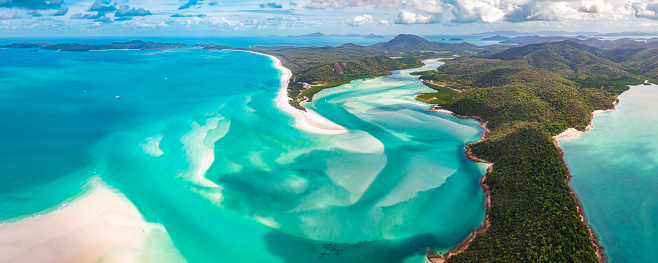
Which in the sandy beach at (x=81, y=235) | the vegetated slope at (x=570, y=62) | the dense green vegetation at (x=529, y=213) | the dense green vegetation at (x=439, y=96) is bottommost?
the sandy beach at (x=81, y=235)

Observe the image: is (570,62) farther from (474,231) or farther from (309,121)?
(474,231)

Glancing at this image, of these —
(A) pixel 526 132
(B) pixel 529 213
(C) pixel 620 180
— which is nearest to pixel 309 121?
(A) pixel 526 132

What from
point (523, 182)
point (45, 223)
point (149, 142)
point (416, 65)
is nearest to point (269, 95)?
point (149, 142)

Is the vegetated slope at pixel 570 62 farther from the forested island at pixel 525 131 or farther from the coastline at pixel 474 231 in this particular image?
the coastline at pixel 474 231

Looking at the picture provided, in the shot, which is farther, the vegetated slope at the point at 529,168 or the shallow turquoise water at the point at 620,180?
the shallow turquoise water at the point at 620,180

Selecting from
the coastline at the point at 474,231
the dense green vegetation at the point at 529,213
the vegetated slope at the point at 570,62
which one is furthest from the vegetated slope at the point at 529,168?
the vegetated slope at the point at 570,62

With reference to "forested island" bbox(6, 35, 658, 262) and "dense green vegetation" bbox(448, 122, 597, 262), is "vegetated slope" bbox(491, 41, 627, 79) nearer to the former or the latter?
"forested island" bbox(6, 35, 658, 262)
